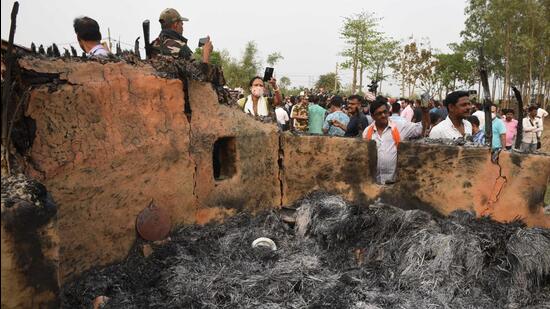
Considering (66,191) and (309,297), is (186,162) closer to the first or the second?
(66,191)

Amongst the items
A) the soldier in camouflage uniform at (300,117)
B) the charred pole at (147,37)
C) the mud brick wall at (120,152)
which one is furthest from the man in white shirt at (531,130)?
the charred pole at (147,37)

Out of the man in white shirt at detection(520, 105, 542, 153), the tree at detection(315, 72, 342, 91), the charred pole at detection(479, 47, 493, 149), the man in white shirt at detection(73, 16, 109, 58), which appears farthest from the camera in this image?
the tree at detection(315, 72, 342, 91)

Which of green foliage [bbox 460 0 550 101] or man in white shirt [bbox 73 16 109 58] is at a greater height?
green foliage [bbox 460 0 550 101]

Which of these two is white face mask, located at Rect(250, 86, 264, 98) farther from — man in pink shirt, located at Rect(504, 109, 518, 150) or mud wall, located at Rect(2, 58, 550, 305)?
man in pink shirt, located at Rect(504, 109, 518, 150)

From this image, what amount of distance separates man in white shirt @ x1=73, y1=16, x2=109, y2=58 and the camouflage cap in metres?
0.93

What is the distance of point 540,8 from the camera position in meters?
22.4

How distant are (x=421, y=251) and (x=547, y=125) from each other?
20.7 meters

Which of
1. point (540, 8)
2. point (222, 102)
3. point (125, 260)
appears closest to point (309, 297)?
A: point (125, 260)

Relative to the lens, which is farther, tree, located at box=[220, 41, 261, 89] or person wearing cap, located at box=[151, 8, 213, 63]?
tree, located at box=[220, 41, 261, 89]

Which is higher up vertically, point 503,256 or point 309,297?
point 503,256

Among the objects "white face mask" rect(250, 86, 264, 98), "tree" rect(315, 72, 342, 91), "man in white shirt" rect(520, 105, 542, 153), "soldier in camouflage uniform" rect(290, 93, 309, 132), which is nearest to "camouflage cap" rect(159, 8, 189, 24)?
"white face mask" rect(250, 86, 264, 98)

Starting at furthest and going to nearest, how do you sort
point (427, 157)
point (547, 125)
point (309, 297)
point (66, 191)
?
1. point (547, 125)
2. point (427, 157)
3. point (309, 297)
4. point (66, 191)

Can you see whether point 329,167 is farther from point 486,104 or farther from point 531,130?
point 531,130

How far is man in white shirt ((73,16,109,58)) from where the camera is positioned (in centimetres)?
400
